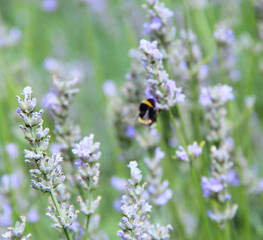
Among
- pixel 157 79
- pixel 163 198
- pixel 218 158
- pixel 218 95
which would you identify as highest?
pixel 218 95

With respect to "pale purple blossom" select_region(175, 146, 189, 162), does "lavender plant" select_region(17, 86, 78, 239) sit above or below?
below

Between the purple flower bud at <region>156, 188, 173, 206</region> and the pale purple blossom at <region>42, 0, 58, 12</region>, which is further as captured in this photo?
the pale purple blossom at <region>42, 0, 58, 12</region>

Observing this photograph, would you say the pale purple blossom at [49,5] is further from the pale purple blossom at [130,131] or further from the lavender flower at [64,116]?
the lavender flower at [64,116]

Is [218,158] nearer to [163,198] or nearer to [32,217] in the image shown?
[163,198]

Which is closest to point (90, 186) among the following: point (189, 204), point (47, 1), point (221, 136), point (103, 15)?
point (221, 136)

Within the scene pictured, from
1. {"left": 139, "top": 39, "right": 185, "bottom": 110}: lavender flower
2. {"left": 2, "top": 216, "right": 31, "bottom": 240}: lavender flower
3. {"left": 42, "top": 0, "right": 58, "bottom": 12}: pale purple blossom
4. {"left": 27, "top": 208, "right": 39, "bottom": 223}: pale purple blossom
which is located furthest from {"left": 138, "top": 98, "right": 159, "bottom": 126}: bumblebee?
{"left": 42, "top": 0, "right": 58, "bottom": 12}: pale purple blossom

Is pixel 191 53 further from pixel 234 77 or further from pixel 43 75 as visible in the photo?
pixel 43 75

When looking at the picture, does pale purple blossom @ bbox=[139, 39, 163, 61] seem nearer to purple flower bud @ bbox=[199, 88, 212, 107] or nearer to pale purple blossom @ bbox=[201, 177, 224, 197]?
purple flower bud @ bbox=[199, 88, 212, 107]

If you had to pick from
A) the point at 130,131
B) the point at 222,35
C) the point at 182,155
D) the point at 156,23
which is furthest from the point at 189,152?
the point at 222,35
